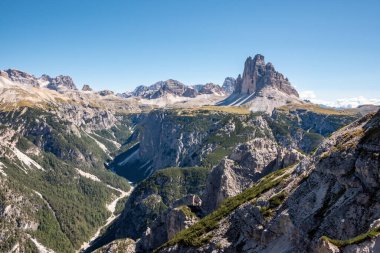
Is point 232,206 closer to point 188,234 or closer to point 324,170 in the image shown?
point 188,234

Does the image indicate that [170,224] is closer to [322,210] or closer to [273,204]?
[273,204]

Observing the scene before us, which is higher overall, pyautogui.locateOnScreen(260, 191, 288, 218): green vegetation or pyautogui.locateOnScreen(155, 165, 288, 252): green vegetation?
pyautogui.locateOnScreen(260, 191, 288, 218): green vegetation

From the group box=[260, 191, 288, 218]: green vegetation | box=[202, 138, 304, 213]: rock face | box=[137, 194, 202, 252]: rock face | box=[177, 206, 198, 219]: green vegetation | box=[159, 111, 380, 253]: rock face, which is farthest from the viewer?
box=[202, 138, 304, 213]: rock face

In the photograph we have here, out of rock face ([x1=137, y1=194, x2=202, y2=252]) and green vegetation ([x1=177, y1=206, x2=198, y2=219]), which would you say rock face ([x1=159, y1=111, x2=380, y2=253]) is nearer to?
rock face ([x1=137, y1=194, x2=202, y2=252])

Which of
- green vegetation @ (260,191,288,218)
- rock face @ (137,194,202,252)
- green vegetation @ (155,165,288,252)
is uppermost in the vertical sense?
green vegetation @ (260,191,288,218)

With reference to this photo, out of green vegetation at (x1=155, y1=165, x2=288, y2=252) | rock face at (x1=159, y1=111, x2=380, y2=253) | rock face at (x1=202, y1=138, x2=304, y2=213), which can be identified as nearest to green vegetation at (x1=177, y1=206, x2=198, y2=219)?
rock face at (x1=202, y1=138, x2=304, y2=213)

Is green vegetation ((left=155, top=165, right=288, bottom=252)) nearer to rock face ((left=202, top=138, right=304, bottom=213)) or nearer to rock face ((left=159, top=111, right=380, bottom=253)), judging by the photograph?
rock face ((left=159, top=111, right=380, bottom=253))

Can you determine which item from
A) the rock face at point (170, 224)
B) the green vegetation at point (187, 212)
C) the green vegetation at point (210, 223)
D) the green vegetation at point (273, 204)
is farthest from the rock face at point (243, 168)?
the green vegetation at point (273, 204)

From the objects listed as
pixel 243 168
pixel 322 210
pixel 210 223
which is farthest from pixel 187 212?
pixel 322 210

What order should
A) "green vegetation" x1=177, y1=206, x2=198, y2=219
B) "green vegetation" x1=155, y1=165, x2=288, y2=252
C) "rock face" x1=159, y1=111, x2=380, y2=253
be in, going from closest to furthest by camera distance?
"rock face" x1=159, y1=111, x2=380, y2=253 < "green vegetation" x1=155, y1=165, x2=288, y2=252 < "green vegetation" x1=177, y1=206, x2=198, y2=219

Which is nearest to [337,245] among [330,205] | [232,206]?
[330,205]

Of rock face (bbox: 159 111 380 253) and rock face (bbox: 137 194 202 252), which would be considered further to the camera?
rock face (bbox: 137 194 202 252)
